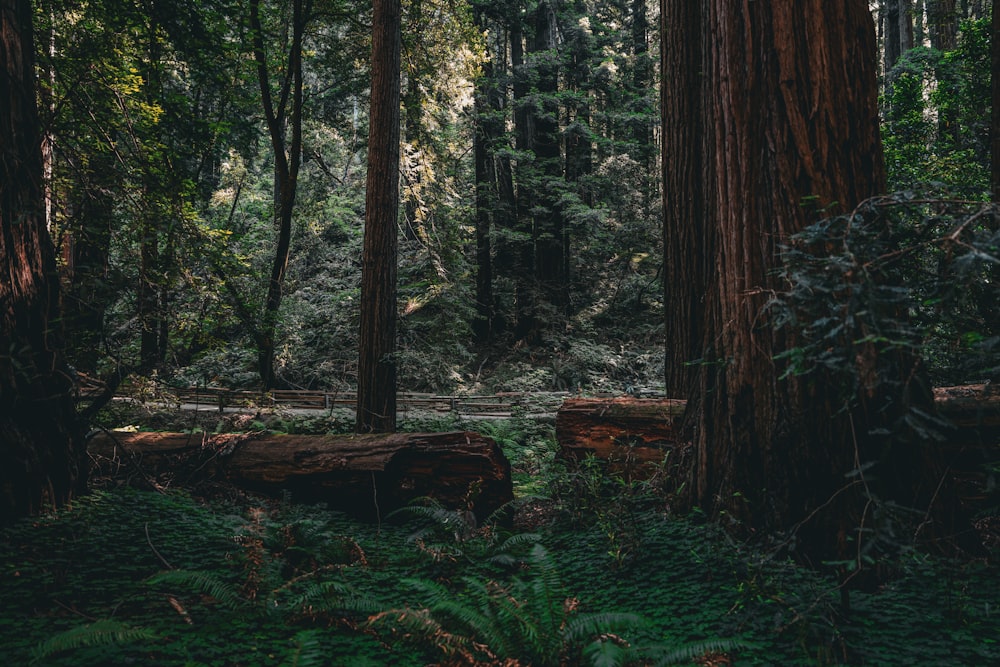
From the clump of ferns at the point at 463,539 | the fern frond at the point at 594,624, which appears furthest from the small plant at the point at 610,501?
the fern frond at the point at 594,624

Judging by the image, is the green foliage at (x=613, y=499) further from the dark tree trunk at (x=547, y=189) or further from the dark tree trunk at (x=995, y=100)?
the dark tree trunk at (x=547, y=189)

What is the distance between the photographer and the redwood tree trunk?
3.58 meters

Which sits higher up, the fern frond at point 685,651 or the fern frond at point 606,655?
the fern frond at point 606,655

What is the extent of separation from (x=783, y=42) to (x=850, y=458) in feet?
9.20

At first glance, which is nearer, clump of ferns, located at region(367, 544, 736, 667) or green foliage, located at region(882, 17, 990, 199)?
clump of ferns, located at region(367, 544, 736, 667)

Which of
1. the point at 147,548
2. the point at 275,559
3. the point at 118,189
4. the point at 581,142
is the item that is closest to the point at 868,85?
the point at 275,559

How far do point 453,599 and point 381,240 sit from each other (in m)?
5.87

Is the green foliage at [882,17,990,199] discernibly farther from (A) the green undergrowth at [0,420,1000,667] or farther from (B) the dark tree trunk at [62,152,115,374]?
(B) the dark tree trunk at [62,152,115,374]

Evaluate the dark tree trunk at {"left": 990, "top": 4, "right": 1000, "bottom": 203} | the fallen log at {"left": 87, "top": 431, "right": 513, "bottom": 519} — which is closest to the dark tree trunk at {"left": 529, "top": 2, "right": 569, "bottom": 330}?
the dark tree trunk at {"left": 990, "top": 4, "right": 1000, "bottom": 203}

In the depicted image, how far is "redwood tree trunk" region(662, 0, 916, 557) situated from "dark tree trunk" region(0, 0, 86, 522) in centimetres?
511

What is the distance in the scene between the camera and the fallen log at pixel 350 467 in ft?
18.7

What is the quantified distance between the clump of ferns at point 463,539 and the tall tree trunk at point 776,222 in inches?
60.1

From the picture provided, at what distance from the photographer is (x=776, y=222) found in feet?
12.8

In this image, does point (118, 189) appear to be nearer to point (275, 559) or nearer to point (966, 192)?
point (275, 559)
